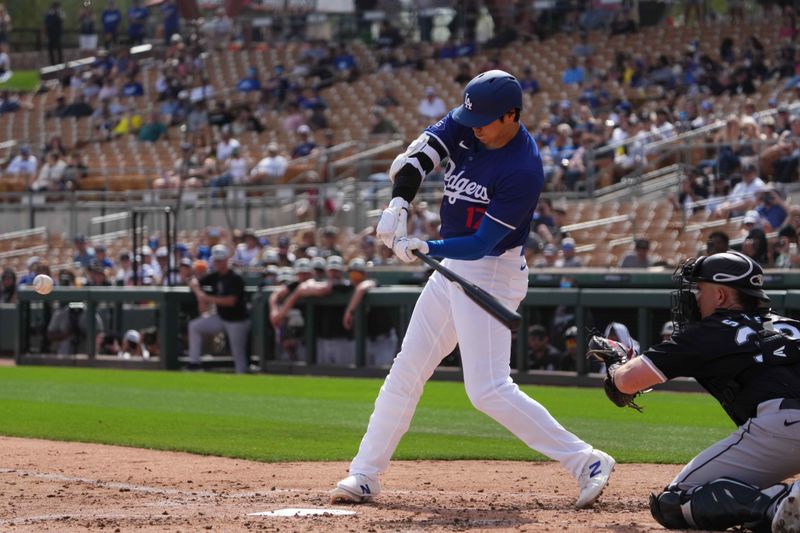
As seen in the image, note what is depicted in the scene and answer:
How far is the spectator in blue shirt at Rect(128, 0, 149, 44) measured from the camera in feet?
117

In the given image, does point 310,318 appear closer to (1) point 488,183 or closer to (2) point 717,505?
(1) point 488,183

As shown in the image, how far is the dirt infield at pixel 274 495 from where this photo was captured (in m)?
5.41

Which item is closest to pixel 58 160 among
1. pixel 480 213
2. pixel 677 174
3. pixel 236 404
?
pixel 677 174

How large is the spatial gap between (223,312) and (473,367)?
11367mm

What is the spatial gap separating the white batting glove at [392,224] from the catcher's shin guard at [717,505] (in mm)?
1578

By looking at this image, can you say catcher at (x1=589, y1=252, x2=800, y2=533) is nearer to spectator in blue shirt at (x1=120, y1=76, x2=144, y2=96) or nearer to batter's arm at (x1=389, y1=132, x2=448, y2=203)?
batter's arm at (x1=389, y1=132, x2=448, y2=203)

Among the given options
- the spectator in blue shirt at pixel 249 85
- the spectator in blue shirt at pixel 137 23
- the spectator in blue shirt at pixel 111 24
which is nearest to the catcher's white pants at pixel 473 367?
the spectator in blue shirt at pixel 249 85

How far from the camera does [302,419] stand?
10.6 metres

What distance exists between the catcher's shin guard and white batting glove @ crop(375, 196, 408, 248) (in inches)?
62.1

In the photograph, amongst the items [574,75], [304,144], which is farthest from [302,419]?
[574,75]

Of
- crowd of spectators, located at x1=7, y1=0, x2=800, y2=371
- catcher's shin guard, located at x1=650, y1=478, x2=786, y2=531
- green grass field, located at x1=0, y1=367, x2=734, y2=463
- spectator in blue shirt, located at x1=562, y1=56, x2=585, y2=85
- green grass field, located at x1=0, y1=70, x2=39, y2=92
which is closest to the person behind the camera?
catcher's shin guard, located at x1=650, y1=478, x2=786, y2=531

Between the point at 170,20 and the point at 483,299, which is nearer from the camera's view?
the point at 483,299

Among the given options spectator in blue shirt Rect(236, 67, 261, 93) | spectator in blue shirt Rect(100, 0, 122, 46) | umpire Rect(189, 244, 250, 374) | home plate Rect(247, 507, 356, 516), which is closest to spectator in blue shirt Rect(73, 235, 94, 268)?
umpire Rect(189, 244, 250, 374)

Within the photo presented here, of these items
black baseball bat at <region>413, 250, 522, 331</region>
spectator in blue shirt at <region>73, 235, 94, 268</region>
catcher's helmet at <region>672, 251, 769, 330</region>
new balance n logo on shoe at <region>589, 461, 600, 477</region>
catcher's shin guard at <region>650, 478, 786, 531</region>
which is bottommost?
spectator in blue shirt at <region>73, 235, 94, 268</region>
